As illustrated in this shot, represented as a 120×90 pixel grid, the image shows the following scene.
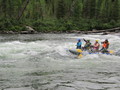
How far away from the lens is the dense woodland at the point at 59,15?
38.3 meters

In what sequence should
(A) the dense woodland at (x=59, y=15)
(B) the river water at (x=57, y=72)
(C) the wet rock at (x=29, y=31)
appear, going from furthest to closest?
(A) the dense woodland at (x=59, y=15)
(C) the wet rock at (x=29, y=31)
(B) the river water at (x=57, y=72)

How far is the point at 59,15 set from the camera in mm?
53438

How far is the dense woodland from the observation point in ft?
126

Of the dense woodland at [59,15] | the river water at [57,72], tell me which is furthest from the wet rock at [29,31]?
the river water at [57,72]

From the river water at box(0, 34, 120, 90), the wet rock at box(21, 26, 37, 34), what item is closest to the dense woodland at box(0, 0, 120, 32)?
the wet rock at box(21, 26, 37, 34)

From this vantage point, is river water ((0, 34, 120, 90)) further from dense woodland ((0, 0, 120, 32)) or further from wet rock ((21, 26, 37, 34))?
dense woodland ((0, 0, 120, 32))

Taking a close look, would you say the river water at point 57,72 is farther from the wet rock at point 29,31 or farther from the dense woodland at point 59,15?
the dense woodland at point 59,15

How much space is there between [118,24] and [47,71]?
35.9 metres

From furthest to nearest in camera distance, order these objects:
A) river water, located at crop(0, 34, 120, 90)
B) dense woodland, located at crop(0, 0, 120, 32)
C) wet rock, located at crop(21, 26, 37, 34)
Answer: dense woodland, located at crop(0, 0, 120, 32) → wet rock, located at crop(21, 26, 37, 34) → river water, located at crop(0, 34, 120, 90)

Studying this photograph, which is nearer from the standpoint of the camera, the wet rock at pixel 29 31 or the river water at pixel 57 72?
the river water at pixel 57 72

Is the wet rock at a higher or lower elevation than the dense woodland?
lower

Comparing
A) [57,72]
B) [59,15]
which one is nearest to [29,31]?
[59,15]

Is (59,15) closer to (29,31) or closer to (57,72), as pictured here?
(29,31)

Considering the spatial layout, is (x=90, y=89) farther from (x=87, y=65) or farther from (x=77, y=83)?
(x=87, y=65)
